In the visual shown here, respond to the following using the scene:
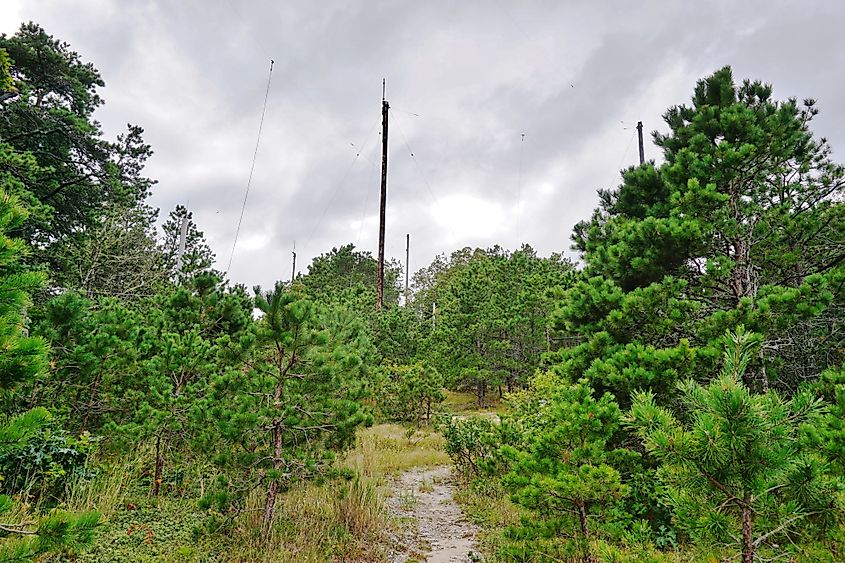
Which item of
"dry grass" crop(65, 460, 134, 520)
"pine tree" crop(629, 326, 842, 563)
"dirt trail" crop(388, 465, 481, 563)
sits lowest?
"dirt trail" crop(388, 465, 481, 563)

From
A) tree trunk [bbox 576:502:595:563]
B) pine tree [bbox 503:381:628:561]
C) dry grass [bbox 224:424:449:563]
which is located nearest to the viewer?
pine tree [bbox 503:381:628:561]

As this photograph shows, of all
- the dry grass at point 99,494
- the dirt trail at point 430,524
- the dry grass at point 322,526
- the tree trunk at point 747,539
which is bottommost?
the dirt trail at point 430,524

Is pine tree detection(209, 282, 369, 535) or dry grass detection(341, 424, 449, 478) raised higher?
pine tree detection(209, 282, 369, 535)

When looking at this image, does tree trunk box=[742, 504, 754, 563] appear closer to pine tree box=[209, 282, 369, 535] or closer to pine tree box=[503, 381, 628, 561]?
pine tree box=[503, 381, 628, 561]

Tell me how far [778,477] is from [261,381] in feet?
12.9

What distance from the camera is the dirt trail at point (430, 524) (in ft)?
14.5

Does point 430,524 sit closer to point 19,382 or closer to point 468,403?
point 19,382

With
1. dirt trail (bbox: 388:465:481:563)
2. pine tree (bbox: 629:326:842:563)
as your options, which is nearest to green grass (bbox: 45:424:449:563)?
dirt trail (bbox: 388:465:481:563)

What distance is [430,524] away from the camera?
17.6ft

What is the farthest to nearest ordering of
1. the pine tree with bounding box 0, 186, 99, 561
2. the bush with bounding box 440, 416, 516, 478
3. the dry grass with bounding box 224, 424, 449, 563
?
the bush with bounding box 440, 416, 516, 478, the dry grass with bounding box 224, 424, 449, 563, the pine tree with bounding box 0, 186, 99, 561

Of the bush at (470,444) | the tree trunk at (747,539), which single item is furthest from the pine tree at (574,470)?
the bush at (470,444)

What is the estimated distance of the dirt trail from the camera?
4.43 meters

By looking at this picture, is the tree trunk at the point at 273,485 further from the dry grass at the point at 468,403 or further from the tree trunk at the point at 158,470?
the dry grass at the point at 468,403

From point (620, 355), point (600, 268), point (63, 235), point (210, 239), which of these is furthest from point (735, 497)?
point (210, 239)
